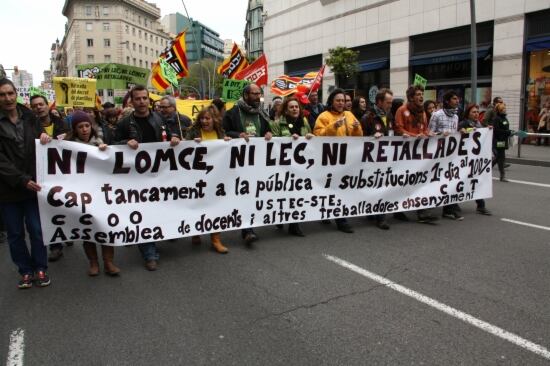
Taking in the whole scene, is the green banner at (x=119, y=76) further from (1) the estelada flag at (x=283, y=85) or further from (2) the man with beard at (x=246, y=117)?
(2) the man with beard at (x=246, y=117)

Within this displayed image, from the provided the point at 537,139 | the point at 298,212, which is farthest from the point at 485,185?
the point at 537,139

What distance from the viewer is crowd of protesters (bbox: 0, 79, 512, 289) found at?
14.0 feet

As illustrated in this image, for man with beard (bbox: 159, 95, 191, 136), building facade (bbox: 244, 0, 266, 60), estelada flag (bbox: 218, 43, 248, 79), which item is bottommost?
man with beard (bbox: 159, 95, 191, 136)

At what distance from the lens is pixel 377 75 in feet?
92.4

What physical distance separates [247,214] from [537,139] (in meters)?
16.6

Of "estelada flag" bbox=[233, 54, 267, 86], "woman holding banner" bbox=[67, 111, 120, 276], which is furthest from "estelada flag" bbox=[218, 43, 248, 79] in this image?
"woman holding banner" bbox=[67, 111, 120, 276]

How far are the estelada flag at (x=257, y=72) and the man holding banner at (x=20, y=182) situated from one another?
8635 millimetres

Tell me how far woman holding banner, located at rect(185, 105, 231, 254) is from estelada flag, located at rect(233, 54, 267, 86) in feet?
23.4

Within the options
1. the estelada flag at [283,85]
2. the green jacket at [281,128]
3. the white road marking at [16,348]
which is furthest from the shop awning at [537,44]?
the white road marking at [16,348]

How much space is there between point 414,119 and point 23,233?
5235 mm

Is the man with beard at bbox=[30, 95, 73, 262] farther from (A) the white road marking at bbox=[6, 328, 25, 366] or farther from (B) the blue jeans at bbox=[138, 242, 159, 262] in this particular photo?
(A) the white road marking at bbox=[6, 328, 25, 366]

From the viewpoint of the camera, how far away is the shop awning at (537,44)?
59.4ft

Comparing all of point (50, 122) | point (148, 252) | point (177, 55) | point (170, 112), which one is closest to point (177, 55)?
point (177, 55)

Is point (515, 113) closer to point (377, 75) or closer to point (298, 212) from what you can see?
point (377, 75)
